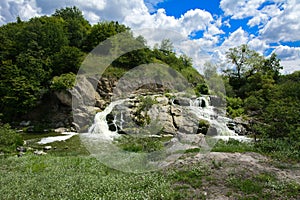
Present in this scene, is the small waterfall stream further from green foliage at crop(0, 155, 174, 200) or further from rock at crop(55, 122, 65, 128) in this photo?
green foliage at crop(0, 155, 174, 200)

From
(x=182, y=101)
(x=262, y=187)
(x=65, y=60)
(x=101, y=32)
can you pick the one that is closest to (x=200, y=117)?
(x=182, y=101)

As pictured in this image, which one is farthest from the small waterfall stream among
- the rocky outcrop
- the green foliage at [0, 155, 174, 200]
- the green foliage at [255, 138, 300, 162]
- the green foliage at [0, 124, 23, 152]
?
the green foliage at [0, 155, 174, 200]

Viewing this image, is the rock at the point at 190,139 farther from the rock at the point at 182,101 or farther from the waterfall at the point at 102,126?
the rock at the point at 182,101

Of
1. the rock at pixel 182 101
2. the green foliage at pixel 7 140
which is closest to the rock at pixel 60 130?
the green foliage at pixel 7 140

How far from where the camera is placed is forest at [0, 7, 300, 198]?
15.7m

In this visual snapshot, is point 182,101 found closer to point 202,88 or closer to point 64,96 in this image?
point 202,88

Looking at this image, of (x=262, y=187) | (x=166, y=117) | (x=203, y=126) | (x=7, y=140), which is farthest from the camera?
(x=166, y=117)

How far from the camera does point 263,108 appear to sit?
63.8 ft

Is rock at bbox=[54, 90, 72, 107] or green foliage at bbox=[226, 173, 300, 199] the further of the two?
rock at bbox=[54, 90, 72, 107]

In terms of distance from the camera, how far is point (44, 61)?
33188 mm

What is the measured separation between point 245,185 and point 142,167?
442cm

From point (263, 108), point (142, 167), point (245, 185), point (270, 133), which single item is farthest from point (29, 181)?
point (263, 108)

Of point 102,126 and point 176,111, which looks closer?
point 102,126

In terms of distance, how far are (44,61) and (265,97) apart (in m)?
29.2
